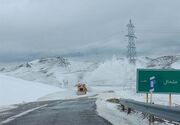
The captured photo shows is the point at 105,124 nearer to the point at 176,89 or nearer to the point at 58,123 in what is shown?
the point at 58,123

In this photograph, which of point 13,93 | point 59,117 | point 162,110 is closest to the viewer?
point 162,110

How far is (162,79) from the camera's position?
24.8m

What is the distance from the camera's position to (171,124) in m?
20.8

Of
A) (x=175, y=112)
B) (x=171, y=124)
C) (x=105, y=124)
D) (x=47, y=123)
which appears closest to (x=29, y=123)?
(x=47, y=123)

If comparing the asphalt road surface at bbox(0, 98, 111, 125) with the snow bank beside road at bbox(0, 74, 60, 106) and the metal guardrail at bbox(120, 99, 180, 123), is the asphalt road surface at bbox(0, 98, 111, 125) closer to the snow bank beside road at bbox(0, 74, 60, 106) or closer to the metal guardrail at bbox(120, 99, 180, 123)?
the metal guardrail at bbox(120, 99, 180, 123)

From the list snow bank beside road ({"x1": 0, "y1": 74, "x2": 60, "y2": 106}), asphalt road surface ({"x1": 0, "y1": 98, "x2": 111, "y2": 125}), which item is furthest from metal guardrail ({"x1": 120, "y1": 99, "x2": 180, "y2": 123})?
snow bank beside road ({"x1": 0, "y1": 74, "x2": 60, "y2": 106})

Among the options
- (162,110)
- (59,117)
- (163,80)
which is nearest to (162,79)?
(163,80)

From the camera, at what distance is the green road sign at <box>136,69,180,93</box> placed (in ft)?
81.1

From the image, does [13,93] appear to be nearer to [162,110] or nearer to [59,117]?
[59,117]

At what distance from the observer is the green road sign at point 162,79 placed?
24.7 metres

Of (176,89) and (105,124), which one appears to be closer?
(105,124)

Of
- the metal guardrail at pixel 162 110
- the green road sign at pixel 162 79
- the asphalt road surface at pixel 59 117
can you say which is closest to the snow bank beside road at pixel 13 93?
the asphalt road surface at pixel 59 117

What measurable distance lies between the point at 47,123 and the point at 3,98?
2965 centimetres

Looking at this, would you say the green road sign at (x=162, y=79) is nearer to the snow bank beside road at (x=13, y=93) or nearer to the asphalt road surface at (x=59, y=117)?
the asphalt road surface at (x=59, y=117)
